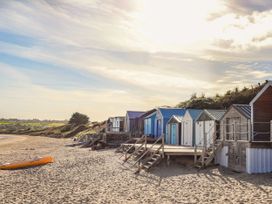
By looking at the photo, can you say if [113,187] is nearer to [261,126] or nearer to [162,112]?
[261,126]

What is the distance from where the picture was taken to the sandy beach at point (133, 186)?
603 inches

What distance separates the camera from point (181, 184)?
18.2 meters

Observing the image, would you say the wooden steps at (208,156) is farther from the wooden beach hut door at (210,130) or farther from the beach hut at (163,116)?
the beach hut at (163,116)

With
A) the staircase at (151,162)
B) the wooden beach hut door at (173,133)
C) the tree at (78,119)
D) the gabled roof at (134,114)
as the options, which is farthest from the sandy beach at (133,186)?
the tree at (78,119)

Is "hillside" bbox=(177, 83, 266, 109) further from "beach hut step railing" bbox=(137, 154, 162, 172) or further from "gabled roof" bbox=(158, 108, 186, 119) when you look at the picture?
"beach hut step railing" bbox=(137, 154, 162, 172)

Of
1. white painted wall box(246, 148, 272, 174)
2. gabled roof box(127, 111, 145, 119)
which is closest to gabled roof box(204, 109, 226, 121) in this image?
white painted wall box(246, 148, 272, 174)

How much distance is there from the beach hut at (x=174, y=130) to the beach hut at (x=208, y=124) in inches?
183

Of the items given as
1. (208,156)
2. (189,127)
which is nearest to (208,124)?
(189,127)

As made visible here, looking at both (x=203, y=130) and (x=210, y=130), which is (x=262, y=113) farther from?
(x=203, y=130)

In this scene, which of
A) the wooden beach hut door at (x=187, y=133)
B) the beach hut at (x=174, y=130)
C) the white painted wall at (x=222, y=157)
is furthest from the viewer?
the beach hut at (x=174, y=130)

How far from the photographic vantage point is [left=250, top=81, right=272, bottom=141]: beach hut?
21.4m

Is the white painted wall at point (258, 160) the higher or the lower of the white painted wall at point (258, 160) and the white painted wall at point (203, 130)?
Result: the lower

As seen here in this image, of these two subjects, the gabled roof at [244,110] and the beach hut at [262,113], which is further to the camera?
the gabled roof at [244,110]

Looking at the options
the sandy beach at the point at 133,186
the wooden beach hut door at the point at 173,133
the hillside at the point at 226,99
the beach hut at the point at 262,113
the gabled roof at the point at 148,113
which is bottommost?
the sandy beach at the point at 133,186
